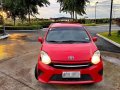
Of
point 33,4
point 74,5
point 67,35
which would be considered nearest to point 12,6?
point 33,4

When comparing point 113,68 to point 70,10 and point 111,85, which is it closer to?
point 111,85

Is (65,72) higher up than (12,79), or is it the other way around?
(65,72)

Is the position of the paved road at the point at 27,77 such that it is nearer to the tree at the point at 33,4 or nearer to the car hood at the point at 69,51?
the car hood at the point at 69,51

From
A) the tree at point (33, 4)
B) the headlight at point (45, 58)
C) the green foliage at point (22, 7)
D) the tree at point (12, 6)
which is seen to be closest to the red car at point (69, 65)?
the headlight at point (45, 58)

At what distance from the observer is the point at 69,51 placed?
272 inches

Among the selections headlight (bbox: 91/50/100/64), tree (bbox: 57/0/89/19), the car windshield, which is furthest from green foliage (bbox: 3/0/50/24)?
headlight (bbox: 91/50/100/64)

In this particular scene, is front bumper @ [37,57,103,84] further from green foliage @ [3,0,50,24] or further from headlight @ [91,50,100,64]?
green foliage @ [3,0,50,24]

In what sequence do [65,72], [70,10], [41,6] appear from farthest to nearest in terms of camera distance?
1. [70,10]
2. [41,6]
3. [65,72]

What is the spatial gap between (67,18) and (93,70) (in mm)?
50756

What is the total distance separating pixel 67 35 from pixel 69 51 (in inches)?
56.8

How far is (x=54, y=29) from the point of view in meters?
8.71

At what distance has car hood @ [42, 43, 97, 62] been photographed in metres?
6.68

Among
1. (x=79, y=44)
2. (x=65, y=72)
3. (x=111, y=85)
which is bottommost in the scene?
(x=111, y=85)

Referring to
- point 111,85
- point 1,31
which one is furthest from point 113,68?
point 1,31
